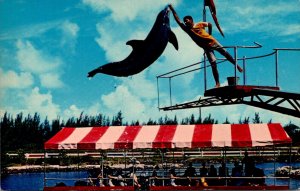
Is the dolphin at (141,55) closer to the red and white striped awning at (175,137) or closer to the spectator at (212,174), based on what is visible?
the red and white striped awning at (175,137)

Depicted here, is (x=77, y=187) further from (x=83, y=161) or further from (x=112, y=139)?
(x=83, y=161)

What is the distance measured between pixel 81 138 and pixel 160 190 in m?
3.82

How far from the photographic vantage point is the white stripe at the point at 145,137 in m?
17.1

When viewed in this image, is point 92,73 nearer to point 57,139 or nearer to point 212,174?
point 57,139

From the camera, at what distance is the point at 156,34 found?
12.7m

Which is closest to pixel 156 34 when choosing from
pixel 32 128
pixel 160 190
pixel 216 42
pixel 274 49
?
pixel 216 42

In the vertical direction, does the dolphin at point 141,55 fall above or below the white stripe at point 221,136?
above

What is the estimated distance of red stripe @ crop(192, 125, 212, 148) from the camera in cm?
1678

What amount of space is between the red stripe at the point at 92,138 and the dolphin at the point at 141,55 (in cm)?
520

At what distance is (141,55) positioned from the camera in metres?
12.4

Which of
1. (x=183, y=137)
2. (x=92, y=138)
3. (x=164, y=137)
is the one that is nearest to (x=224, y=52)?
(x=183, y=137)

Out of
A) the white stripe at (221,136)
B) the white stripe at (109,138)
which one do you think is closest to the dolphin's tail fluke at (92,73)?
the white stripe at (109,138)

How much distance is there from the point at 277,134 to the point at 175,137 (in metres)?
3.50

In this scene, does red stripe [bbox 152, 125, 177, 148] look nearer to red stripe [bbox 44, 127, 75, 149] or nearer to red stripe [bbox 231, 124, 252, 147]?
red stripe [bbox 231, 124, 252, 147]
